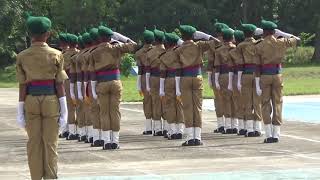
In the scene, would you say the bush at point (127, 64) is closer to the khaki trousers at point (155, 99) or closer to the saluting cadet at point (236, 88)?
the khaki trousers at point (155, 99)


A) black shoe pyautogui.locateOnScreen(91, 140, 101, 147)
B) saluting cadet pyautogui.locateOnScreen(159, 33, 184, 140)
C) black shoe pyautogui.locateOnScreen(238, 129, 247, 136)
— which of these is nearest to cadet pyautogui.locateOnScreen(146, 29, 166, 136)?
saluting cadet pyautogui.locateOnScreen(159, 33, 184, 140)

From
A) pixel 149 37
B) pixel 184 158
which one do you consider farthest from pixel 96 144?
pixel 149 37

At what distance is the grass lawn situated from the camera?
3091 cm

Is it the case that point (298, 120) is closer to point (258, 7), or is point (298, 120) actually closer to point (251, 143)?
point (251, 143)

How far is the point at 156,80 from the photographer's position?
56.3 ft

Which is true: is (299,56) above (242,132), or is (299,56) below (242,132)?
above

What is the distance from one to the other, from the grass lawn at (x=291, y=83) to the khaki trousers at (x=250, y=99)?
42.2 ft

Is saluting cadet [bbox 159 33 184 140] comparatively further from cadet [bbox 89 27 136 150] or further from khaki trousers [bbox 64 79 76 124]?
khaki trousers [bbox 64 79 76 124]

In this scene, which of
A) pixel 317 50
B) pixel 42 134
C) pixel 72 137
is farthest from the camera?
pixel 317 50

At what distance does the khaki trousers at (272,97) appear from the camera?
1506 cm

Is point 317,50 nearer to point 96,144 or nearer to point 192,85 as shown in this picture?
point 192,85

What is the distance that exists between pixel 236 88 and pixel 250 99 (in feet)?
2.02

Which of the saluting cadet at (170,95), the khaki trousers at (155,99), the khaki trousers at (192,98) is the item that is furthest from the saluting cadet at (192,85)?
the khaki trousers at (155,99)

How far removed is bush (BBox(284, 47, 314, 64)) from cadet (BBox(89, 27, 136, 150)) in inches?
1688
